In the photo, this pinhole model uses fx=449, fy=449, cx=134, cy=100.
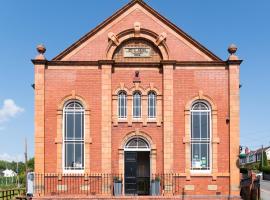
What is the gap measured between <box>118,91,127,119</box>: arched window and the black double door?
1.84 m

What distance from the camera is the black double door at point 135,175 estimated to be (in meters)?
21.8

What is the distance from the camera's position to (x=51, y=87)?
21578 millimetres

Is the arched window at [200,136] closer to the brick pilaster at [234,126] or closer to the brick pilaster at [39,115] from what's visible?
the brick pilaster at [234,126]

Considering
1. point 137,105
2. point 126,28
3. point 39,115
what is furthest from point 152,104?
point 39,115

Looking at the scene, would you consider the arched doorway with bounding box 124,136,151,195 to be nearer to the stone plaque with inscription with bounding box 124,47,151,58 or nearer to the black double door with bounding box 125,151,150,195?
the black double door with bounding box 125,151,150,195

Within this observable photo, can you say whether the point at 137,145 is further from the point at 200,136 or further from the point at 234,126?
the point at 234,126

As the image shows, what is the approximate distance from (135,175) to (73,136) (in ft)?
11.8

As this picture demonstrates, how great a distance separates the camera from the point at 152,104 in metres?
21.8

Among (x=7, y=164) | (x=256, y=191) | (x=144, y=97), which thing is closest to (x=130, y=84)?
(x=144, y=97)

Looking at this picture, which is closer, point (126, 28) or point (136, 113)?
point (136, 113)

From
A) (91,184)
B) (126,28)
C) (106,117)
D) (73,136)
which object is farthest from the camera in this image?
(126,28)

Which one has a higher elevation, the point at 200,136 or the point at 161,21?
the point at 161,21

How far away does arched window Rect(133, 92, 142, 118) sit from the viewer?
21656 millimetres

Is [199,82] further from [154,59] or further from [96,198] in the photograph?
[96,198]
